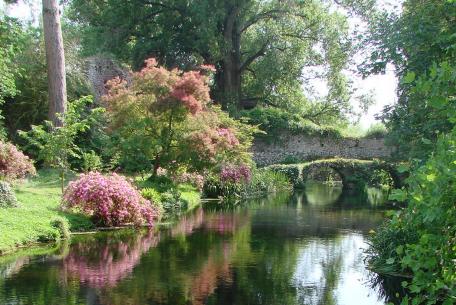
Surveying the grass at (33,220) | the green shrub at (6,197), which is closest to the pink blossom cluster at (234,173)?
the grass at (33,220)

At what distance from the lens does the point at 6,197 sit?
13500mm

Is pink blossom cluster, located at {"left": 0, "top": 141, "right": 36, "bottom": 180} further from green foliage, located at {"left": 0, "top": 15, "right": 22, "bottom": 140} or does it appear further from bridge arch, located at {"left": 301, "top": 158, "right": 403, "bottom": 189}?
bridge arch, located at {"left": 301, "top": 158, "right": 403, "bottom": 189}

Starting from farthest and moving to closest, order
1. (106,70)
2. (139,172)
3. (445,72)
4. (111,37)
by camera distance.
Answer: (111,37) → (106,70) → (139,172) → (445,72)

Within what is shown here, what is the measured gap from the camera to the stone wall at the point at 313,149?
3550 centimetres

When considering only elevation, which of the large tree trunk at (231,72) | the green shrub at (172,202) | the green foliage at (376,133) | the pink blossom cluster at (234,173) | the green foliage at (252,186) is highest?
the large tree trunk at (231,72)

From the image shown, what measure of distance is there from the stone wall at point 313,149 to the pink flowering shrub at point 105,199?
66.6ft

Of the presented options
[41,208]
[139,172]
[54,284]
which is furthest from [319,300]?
[139,172]

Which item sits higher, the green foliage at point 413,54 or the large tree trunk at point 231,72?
the large tree trunk at point 231,72

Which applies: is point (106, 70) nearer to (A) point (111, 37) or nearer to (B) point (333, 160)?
(A) point (111, 37)

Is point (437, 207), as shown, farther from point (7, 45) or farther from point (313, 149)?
point (313, 149)

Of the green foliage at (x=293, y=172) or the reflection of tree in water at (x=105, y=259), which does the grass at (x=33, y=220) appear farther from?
the green foliage at (x=293, y=172)

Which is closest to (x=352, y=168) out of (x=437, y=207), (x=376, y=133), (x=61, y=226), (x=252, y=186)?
(x=376, y=133)

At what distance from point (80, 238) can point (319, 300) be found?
6.25m

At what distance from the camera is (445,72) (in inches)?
141
